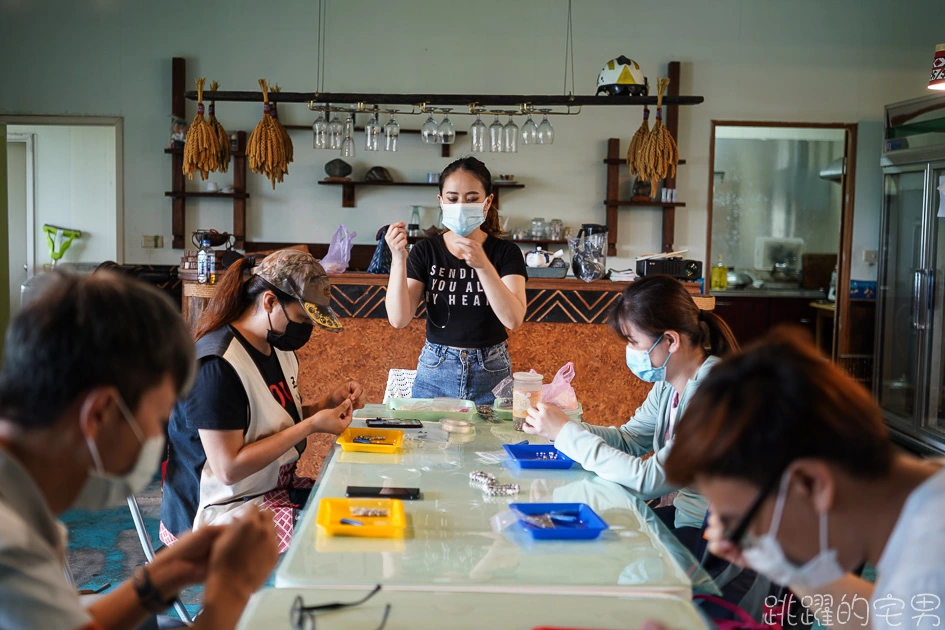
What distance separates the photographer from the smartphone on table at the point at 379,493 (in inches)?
74.6

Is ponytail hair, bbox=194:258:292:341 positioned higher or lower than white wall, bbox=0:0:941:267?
lower

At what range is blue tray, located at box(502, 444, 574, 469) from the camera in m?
2.22

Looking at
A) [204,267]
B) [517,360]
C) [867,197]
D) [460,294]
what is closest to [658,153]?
[517,360]

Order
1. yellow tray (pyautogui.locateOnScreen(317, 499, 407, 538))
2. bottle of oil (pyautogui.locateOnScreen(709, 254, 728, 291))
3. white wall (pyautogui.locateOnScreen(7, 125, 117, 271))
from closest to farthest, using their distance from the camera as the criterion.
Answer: yellow tray (pyautogui.locateOnScreen(317, 499, 407, 538))
white wall (pyautogui.locateOnScreen(7, 125, 117, 271))
bottle of oil (pyautogui.locateOnScreen(709, 254, 728, 291))

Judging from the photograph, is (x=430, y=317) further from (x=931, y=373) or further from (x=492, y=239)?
(x=931, y=373)

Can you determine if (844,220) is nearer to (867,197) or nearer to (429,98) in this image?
(867,197)

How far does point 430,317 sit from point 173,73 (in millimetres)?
4554

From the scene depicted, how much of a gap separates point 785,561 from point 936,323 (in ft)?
17.8

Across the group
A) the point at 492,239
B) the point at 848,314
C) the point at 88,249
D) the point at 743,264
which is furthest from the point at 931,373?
the point at 88,249

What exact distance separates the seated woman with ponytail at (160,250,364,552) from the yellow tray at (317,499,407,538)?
0.45m

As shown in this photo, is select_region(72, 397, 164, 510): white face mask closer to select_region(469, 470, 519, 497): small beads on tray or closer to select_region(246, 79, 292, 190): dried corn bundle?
select_region(469, 470, 519, 497): small beads on tray

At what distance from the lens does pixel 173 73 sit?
266 inches

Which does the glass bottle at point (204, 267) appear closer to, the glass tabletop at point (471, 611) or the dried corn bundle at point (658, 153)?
the dried corn bundle at point (658, 153)

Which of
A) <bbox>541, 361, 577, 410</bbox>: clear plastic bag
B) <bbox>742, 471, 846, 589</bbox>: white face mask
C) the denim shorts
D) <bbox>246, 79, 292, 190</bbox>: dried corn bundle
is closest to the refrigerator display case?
the denim shorts
